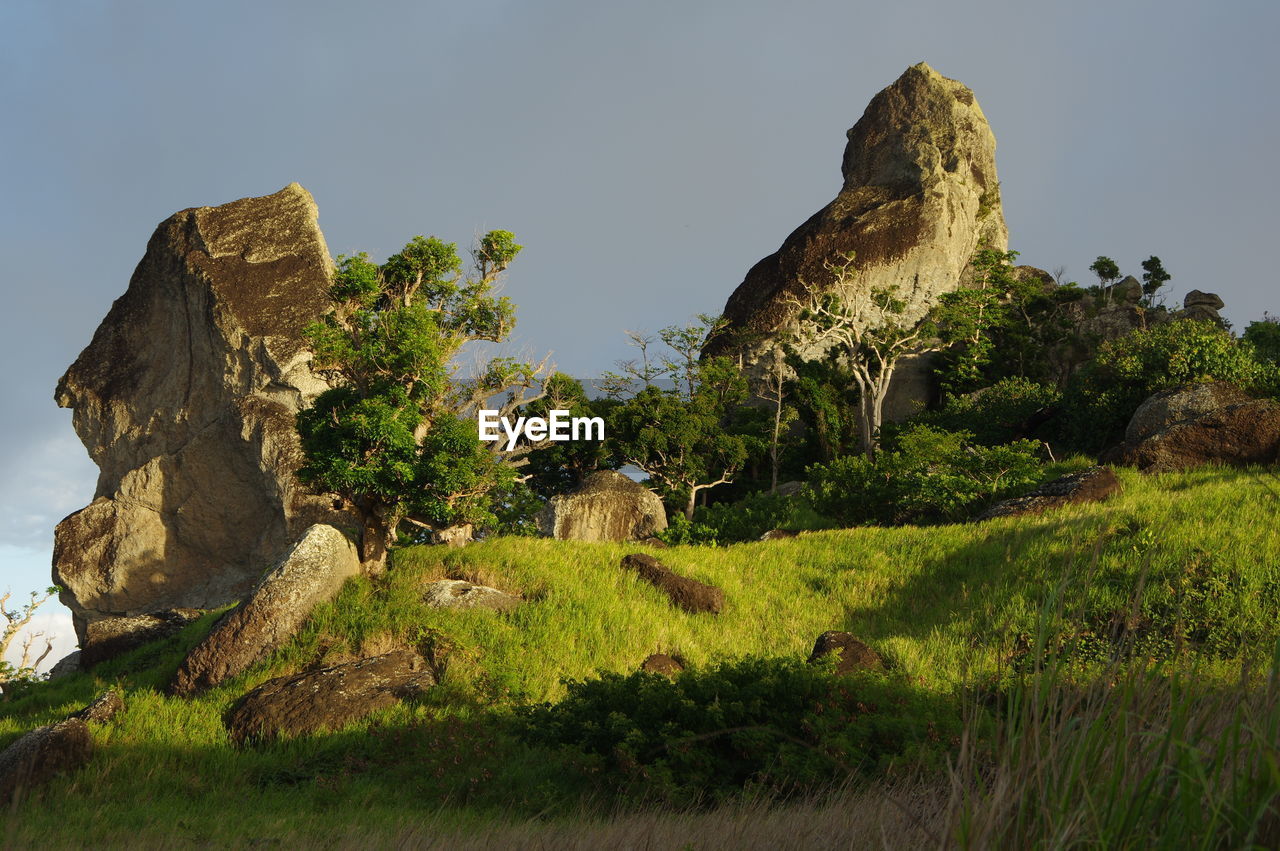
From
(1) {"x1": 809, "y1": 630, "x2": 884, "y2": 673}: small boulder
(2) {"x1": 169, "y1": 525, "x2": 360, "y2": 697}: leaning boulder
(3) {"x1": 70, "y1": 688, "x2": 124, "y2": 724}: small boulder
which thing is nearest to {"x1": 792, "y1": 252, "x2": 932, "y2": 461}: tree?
(1) {"x1": 809, "y1": 630, "x2": 884, "y2": 673}: small boulder

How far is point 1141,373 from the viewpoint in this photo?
3350cm

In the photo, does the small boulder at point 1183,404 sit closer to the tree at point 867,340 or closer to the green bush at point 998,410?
the green bush at point 998,410

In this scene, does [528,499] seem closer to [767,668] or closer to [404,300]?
[404,300]

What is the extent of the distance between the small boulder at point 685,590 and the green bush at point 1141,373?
2034 centimetres

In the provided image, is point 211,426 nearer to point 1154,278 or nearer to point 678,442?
point 678,442

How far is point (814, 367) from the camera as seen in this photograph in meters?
48.7

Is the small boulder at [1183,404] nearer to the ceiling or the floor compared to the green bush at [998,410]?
nearer to the floor

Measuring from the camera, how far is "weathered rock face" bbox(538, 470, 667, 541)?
34.8 metres

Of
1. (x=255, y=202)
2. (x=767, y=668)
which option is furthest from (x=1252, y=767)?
(x=255, y=202)

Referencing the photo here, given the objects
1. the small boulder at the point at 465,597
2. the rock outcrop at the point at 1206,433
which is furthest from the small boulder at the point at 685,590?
the rock outcrop at the point at 1206,433

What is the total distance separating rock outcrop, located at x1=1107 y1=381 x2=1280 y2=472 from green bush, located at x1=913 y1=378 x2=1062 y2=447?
9789mm

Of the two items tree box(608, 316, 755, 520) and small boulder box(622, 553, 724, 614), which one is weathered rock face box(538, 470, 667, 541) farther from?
small boulder box(622, 553, 724, 614)

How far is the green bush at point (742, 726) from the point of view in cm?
934

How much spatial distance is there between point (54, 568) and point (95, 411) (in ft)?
30.5
